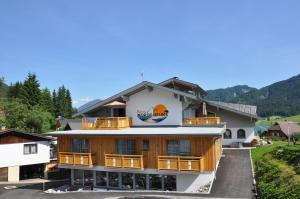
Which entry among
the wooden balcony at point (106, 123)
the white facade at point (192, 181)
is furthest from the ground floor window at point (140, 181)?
the wooden balcony at point (106, 123)

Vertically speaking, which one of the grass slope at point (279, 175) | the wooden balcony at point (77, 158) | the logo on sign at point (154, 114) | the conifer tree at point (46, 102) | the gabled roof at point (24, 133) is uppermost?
the conifer tree at point (46, 102)

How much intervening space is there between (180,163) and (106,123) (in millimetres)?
9546

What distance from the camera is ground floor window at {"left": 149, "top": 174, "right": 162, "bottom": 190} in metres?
29.4

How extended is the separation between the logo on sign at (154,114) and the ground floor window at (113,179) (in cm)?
622

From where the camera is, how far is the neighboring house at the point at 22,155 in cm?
3966

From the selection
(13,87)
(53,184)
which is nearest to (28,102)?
(13,87)

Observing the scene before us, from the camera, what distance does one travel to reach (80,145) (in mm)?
33156

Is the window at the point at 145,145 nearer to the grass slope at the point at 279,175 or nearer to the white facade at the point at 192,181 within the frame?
the white facade at the point at 192,181

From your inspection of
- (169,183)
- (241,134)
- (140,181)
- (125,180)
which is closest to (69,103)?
(241,134)

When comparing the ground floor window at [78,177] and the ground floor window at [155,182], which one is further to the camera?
the ground floor window at [78,177]

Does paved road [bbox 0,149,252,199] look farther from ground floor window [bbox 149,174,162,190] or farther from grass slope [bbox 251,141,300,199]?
ground floor window [bbox 149,174,162,190]

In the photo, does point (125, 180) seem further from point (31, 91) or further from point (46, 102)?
point (46, 102)

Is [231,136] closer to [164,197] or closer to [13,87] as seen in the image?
[164,197]

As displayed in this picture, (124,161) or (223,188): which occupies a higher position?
(124,161)
